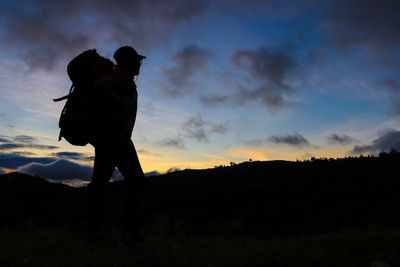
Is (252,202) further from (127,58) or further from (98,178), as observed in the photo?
(127,58)

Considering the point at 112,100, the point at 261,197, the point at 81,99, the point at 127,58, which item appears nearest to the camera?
the point at 112,100

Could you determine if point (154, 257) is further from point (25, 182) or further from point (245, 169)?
point (25, 182)

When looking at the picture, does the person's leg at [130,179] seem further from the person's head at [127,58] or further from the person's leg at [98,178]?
the person's head at [127,58]

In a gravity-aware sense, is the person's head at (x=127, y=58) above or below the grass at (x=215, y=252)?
above

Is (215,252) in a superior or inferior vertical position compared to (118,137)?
inferior

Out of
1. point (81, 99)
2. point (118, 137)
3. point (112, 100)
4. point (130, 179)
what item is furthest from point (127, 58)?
point (130, 179)

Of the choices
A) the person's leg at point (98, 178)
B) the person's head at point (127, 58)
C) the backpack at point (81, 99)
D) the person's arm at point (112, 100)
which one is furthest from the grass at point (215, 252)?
the person's head at point (127, 58)

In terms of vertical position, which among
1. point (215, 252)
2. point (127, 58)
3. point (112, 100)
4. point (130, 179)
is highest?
point (127, 58)

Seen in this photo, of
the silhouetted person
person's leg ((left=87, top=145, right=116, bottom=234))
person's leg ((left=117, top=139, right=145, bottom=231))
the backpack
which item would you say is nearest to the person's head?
the silhouetted person

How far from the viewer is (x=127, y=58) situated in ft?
16.1

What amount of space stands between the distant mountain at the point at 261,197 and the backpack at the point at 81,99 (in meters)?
3.14

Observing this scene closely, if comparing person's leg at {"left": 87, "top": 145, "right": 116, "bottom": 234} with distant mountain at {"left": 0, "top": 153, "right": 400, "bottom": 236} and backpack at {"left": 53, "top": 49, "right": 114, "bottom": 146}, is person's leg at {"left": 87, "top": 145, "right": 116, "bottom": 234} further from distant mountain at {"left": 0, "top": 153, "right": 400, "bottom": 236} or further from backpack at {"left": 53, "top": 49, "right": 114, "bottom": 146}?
distant mountain at {"left": 0, "top": 153, "right": 400, "bottom": 236}

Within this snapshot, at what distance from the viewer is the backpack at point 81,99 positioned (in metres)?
4.69

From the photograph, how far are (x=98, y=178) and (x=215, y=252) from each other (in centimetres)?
190
